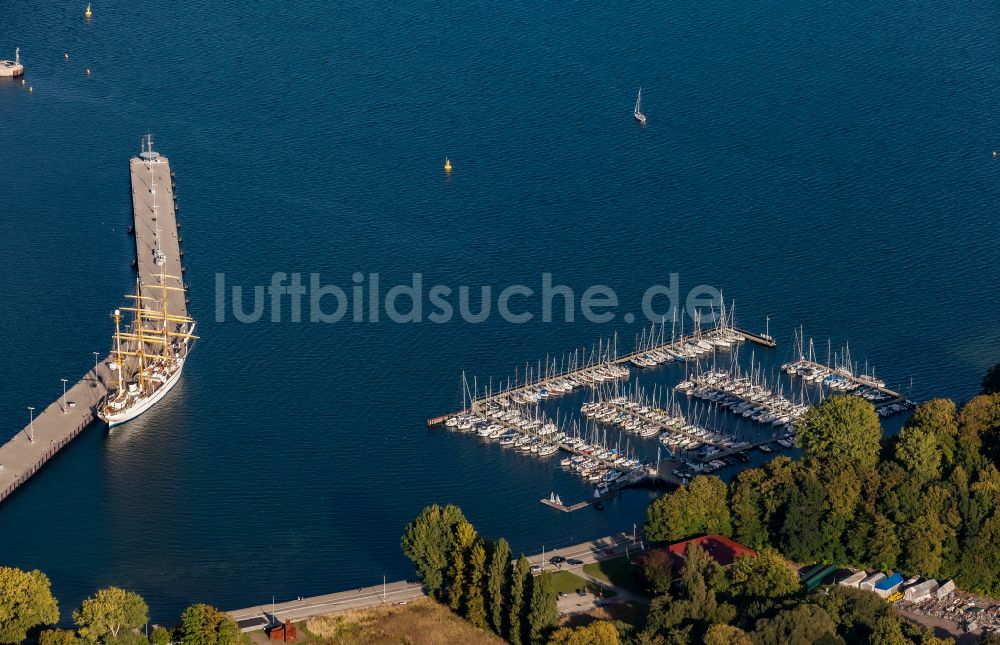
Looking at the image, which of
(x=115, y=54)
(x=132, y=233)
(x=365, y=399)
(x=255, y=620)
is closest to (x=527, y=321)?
(x=365, y=399)

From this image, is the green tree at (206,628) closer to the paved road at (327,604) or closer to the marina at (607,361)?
the paved road at (327,604)

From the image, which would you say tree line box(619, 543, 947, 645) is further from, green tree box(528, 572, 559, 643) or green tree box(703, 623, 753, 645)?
green tree box(528, 572, 559, 643)

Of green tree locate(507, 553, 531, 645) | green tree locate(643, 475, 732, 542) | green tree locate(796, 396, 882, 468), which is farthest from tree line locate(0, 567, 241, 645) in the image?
green tree locate(796, 396, 882, 468)

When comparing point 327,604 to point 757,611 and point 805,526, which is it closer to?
point 757,611

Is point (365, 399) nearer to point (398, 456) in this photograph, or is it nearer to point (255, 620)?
point (398, 456)

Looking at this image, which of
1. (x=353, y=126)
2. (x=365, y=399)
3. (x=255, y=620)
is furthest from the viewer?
(x=353, y=126)

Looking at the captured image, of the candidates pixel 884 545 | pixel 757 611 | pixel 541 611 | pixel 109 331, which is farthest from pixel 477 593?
pixel 109 331

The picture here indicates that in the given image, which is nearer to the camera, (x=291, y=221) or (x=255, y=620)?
(x=255, y=620)
